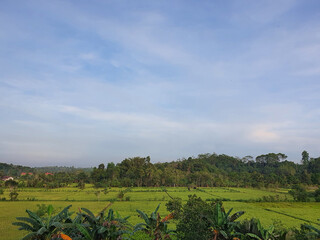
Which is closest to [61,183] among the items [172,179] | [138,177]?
[138,177]

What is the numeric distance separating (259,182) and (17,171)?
9720cm

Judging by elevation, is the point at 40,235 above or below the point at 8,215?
above

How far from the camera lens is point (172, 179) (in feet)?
216

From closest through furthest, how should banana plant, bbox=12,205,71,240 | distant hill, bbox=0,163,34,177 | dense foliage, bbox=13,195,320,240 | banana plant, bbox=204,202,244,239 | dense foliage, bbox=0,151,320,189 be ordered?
banana plant, bbox=12,205,71,240 → dense foliage, bbox=13,195,320,240 → banana plant, bbox=204,202,244,239 → dense foliage, bbox=0,151,320,189 → distant hill, bbox=0,163,34,177

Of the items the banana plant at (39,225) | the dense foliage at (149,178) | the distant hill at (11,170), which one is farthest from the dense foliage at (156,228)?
the distant hill at (11,170)

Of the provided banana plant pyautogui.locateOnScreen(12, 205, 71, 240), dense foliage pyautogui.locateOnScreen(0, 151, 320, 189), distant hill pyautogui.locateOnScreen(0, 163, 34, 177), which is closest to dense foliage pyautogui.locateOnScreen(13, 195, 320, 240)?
banana plant pyautogui.locateOnScreen(12, 205, 71, 240)

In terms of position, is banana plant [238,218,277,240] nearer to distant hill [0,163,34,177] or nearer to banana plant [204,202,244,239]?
banana plant [204,202,244,239]

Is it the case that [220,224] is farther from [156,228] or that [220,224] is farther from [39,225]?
[39,225]

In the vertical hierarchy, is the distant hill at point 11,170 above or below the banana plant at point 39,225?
below

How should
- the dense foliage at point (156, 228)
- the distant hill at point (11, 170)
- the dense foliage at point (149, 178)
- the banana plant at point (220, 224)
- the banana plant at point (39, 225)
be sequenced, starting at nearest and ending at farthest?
1. the banana plant at point (39, 225)
2. the dense foliage at point (156, 228)
3. the banana plant at point (220, 224)
4. the dense foliage at point (149, 178)
5. the distant hill at point (11, 170)

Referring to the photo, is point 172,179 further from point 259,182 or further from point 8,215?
point 8,215

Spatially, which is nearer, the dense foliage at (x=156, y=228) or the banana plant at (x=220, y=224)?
the dense foliage at (x=156, y=228)

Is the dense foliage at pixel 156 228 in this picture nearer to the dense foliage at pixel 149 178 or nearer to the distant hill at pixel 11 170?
the dense foliage at pixel 149 178

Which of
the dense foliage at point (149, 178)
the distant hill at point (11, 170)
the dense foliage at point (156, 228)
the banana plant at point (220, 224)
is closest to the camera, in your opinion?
the dense foliage at point (156, 228)
